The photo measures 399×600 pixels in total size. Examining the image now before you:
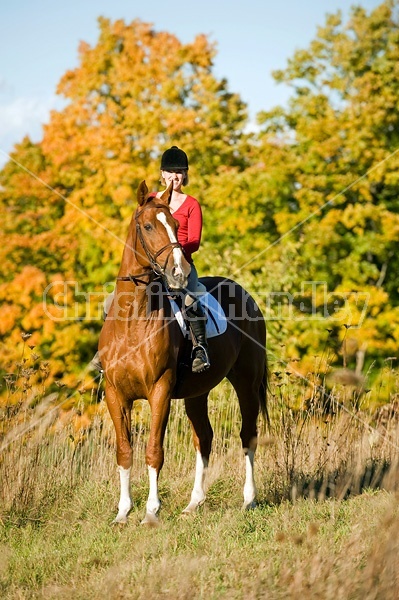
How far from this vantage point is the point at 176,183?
7.52m

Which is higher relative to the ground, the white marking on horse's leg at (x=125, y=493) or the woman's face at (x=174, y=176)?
the woman's face at (x=174, y=176)

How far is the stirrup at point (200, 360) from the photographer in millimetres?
7168

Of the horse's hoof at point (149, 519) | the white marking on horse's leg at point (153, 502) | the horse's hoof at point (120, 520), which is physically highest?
the white marking on horse's leg at point (153, 502)

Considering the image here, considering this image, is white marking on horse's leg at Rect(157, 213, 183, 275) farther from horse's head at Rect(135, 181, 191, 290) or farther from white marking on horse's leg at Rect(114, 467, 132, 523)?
white marking on horse's leg at Rect(114, 467, 132, 523)

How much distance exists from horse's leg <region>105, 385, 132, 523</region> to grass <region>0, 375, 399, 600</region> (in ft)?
0.89

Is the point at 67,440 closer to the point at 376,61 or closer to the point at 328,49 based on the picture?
the point at 376,61

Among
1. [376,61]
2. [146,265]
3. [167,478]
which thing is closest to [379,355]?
[376,61]

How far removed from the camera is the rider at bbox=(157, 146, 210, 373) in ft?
23.9

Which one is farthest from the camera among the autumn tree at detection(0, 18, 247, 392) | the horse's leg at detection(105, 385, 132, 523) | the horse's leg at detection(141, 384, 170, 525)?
the autumn tree at detection(0, 18, 247, 392)

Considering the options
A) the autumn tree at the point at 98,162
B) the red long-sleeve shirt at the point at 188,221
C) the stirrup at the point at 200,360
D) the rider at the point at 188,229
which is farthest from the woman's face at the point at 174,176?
the autumn tree at the point at 98,162

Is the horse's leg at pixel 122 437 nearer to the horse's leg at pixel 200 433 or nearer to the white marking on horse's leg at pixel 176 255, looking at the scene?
the horse's leg at pixel 200 433

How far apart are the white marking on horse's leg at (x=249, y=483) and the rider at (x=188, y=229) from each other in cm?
134

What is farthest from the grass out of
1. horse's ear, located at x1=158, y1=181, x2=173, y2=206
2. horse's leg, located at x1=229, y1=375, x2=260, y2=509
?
horse's ear, located at x1=158, y1=181, x2=173, y2=206

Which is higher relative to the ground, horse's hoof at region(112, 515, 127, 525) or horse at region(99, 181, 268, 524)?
horse at region(99, 181, 268, 524)
